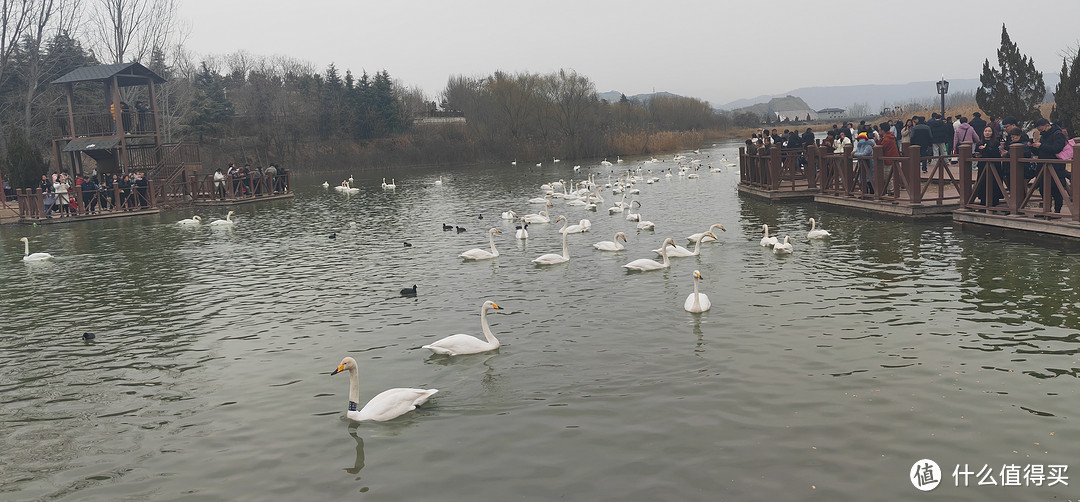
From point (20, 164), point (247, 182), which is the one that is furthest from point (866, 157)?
point (20, 164)

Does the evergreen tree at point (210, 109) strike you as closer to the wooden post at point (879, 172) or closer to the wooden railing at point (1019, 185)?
the wooden post at point (879, 172)

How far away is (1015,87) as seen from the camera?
36750 mm

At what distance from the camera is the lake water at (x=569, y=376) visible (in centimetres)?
709

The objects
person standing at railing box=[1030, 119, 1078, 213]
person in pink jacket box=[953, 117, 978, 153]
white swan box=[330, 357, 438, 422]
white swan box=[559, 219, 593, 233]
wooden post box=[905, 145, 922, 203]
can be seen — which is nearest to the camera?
white swan box=[330, 357, 438, 422]

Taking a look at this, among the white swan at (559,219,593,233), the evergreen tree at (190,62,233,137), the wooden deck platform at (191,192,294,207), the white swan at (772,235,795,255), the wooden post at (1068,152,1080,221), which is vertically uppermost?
the evergreen tree at (190,62,233,137)

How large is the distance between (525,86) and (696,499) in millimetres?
80113

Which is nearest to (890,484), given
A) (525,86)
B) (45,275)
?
(45,275)

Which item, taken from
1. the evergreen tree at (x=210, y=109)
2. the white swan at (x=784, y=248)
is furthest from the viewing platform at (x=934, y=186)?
the evergreen tree at (x=210, y=109)

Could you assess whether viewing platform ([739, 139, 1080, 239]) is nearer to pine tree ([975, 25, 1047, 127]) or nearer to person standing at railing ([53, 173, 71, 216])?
pine tree ([975, 25, 1047, 127])

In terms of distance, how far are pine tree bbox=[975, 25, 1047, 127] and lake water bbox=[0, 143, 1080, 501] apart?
865 inches

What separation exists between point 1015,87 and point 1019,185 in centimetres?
2458

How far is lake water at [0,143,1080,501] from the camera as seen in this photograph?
709 centimetres

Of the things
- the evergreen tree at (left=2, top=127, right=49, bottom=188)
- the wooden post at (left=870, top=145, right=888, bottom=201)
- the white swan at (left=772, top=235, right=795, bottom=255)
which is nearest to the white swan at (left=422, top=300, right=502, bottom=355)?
the white swan at (left=772, top=235, right=795, bottom=255)

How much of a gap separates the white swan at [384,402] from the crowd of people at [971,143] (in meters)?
13.5
